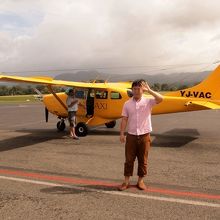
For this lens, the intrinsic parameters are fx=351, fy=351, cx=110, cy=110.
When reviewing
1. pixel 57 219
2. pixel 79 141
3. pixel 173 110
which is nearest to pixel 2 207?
pixel 57 219

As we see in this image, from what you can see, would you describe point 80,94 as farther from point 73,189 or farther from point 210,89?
point 73,189

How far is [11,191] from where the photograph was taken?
645 cm

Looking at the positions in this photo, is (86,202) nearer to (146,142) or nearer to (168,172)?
(146,142)

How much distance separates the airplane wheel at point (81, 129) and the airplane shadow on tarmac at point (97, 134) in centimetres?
66

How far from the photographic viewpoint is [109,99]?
14273 mm

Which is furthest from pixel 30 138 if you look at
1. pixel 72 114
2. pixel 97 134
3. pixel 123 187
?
pixel 123 187

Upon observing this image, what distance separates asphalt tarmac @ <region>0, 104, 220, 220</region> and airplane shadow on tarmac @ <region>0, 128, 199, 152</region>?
38mm

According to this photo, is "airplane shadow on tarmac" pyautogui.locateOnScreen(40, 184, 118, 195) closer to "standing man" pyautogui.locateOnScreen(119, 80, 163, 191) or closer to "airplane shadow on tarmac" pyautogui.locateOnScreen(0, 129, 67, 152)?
"standing man" pyautogui.locateOnScreen(119, 80, 163, 191)

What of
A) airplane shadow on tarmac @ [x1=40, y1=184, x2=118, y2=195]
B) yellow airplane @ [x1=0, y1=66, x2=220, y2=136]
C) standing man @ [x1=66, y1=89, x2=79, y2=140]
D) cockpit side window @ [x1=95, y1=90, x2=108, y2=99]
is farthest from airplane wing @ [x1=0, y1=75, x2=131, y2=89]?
airplane shadow on tarmac @ [x1=40, y1=184, x2=118, y2=195]

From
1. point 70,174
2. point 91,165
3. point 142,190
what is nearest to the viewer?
point 142,190

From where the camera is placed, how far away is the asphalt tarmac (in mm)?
5387

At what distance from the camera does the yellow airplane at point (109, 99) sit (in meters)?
12.7

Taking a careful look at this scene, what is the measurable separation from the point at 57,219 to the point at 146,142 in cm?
223

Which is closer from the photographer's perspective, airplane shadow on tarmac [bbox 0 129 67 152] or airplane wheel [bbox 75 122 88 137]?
airplane shadow on tarmac [bbox 0 129 67 152]
